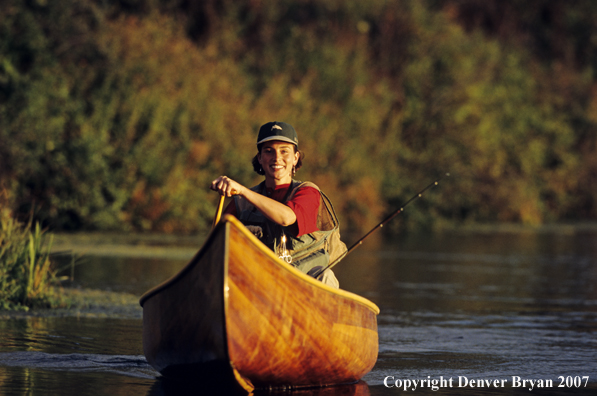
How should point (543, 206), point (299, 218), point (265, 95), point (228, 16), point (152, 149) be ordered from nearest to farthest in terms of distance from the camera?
point (299, 218), point (152, 149), point (265, 95), point (228, 16), point (543, 206)

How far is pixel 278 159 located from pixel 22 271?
4318 mm

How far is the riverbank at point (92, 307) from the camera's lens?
10.2 m

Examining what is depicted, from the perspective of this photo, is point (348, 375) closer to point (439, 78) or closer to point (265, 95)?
point (265, 95)

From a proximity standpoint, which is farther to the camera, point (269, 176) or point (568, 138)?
point (568, 138)

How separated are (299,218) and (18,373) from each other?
2.07 meters

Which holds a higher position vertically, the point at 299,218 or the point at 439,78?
the point at 439,78

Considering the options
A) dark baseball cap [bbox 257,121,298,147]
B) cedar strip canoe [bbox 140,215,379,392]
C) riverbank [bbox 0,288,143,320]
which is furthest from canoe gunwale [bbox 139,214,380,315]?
riverbank [bbox 0,288,143,320]

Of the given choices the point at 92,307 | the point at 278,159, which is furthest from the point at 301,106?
the point at 278,159

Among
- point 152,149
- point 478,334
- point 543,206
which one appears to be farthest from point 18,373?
point 543,206

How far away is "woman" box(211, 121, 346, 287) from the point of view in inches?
271

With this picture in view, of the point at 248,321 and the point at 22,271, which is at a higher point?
the point at 22,271

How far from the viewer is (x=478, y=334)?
991cm

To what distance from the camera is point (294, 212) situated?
265 inches

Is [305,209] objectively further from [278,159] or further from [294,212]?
[278,159]
